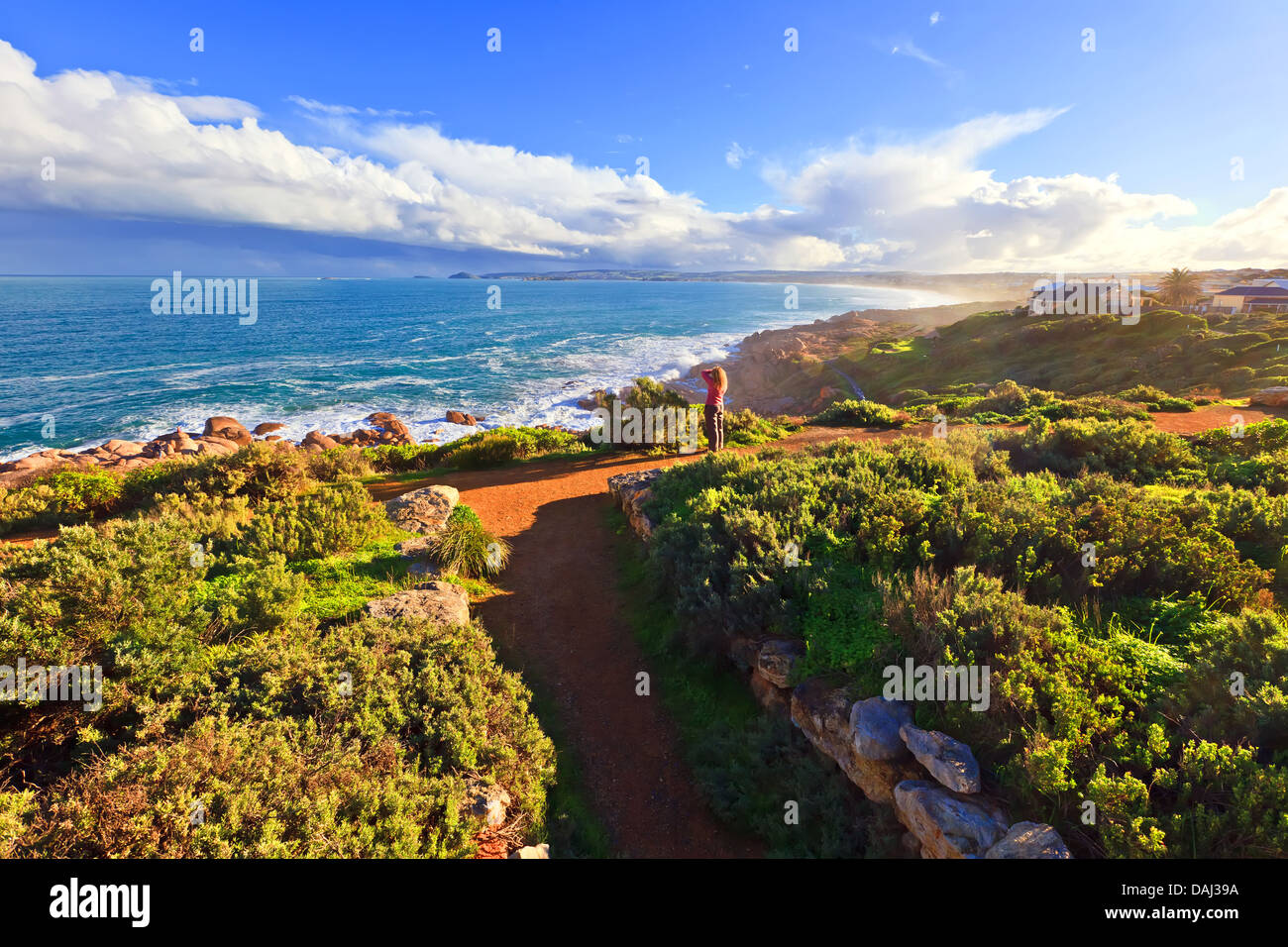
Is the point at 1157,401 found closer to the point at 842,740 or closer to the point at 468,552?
the point at 842,740

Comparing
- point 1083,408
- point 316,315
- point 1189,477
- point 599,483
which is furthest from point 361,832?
point 316,315

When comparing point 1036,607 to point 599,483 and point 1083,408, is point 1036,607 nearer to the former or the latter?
point 599,483

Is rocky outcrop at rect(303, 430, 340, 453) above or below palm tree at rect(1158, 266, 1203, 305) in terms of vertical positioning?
below

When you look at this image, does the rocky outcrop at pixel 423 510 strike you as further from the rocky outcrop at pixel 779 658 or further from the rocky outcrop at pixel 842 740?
the rocky outcrop at pixel 842 740

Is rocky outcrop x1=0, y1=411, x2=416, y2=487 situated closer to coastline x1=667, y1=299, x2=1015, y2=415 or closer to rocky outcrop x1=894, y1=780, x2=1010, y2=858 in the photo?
rocky outcrop x1=894, y1=780, x2=1010, y2=858

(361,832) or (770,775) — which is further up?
(361,832)

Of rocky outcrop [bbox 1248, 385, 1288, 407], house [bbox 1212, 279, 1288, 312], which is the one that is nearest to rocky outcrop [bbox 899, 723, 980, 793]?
rocky outcrop [bbox 1248, 385, 1288, 407]

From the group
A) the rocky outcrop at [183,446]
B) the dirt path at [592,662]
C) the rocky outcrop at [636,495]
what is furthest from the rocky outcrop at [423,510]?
the rocky outcrop at [183,446]
